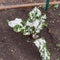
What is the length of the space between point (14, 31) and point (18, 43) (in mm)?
178

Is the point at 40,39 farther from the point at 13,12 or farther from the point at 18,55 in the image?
the point at 13,12

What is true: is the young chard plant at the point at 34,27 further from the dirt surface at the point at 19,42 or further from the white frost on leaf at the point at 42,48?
the dirt surface at the point at 19,42

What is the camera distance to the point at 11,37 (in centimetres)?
286

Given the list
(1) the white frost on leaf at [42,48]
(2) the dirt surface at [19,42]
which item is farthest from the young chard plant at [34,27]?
(2) the dirt surface at [19,42]

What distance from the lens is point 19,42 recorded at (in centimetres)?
282

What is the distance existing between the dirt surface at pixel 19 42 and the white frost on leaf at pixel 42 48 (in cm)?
13

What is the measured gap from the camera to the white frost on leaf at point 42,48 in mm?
2570

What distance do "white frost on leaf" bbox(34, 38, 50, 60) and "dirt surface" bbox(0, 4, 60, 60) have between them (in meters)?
0.13

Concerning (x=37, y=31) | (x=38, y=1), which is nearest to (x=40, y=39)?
(x=37, y=31)

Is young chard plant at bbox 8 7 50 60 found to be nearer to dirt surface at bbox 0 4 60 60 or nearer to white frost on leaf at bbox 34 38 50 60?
white frost on leaf at bbox 34 38 50 60

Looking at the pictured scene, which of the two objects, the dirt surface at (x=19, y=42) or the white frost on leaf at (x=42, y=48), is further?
the dirt surface at (x=19, y=42)

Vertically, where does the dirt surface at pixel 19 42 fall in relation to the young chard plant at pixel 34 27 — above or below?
below

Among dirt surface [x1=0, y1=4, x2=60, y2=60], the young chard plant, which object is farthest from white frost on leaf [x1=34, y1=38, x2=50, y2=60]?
dirt surface [x1=0, y1=4, x2=60, y2=60]

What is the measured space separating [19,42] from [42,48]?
1.07 ft
